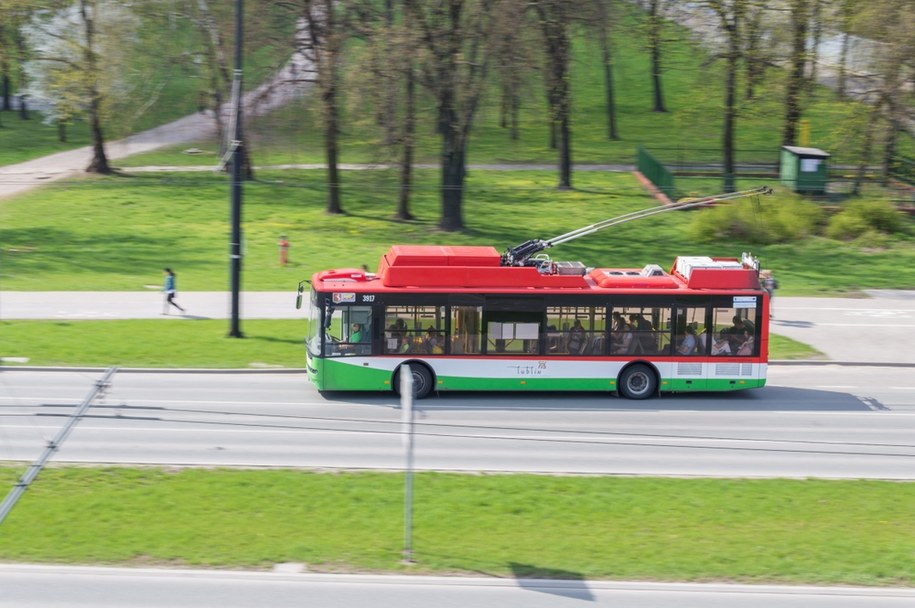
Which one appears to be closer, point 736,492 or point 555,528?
point 555,528

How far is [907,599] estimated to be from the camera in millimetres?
12234

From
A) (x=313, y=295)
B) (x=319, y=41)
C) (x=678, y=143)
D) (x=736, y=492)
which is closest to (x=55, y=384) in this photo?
(x=313, y=295)

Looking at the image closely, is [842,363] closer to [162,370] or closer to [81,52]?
[162,370]

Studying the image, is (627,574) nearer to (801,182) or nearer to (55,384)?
(55,384)

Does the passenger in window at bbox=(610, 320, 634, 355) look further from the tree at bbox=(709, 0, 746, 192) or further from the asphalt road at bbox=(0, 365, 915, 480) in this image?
the tree at bbox=(709, 0, 746, 192)

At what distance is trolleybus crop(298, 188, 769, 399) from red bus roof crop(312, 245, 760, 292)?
2 cm

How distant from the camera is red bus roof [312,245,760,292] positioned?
71.3 ft

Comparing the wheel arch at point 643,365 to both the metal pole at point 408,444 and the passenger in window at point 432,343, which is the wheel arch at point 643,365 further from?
the metal pole at point 408,444

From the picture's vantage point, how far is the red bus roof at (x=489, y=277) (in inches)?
856

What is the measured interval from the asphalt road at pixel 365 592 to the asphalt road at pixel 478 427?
4.52 meters

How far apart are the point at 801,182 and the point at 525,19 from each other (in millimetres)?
14622

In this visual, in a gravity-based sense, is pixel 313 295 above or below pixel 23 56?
below

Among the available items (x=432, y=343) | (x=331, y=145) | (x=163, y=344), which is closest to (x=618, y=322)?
(x=432, y=343)

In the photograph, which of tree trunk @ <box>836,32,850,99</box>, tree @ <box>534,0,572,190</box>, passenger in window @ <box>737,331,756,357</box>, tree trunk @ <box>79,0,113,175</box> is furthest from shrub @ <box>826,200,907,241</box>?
tree trunk @ <box>79,0,113,175</box>
